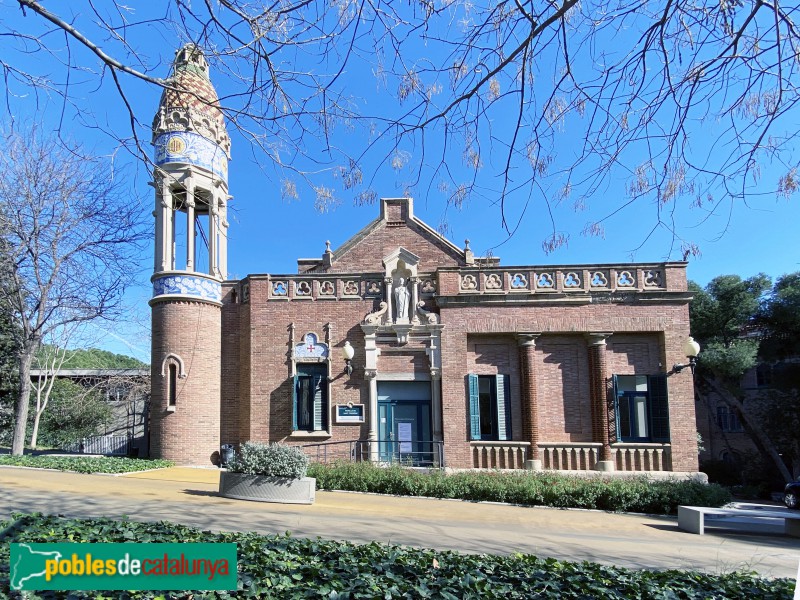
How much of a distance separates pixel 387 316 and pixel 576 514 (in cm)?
849

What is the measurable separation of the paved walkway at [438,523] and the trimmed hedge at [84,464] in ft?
5.68

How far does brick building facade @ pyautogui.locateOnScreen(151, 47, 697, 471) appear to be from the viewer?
56.5ft

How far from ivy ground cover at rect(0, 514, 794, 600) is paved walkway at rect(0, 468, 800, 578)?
1.75m

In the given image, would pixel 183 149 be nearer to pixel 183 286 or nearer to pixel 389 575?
pixel 183 286

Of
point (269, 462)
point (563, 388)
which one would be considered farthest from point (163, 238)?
point (563, 388)

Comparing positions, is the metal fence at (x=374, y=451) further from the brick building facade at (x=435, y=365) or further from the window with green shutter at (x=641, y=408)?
the window with green shutter at (x=641, y=408)

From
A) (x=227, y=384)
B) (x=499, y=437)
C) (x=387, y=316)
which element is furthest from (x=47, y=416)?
(x=499, y=437)

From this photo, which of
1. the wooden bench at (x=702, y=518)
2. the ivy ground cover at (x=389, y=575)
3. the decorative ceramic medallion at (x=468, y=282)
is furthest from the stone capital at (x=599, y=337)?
the ivy ground cover at (x=389, y=575)

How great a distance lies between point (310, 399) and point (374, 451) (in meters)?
2.60

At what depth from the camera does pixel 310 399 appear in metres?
18.3

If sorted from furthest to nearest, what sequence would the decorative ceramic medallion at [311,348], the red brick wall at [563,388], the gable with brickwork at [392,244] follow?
the gable with brickwork at [392,244] → the decorative ceramic medallion at [311,348] → the red brick wall at [563,388]

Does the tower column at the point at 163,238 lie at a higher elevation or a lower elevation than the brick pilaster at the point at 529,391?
higher

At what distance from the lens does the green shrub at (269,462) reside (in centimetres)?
1144

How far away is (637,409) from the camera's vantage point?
17516 mm
